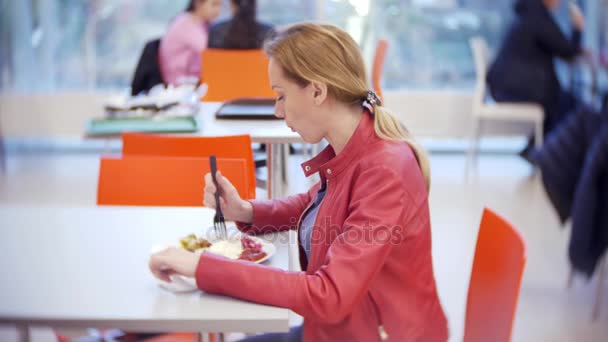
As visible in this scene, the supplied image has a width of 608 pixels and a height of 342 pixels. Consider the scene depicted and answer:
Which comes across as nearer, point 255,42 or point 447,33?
point 255,42

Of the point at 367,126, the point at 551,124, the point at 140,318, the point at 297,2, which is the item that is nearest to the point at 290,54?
the point at 367,126

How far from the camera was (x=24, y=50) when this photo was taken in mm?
5426

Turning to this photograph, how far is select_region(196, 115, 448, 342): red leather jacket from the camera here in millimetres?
1228

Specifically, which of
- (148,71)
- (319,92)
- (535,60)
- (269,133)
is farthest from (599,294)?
(148,71)

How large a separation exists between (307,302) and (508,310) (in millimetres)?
338

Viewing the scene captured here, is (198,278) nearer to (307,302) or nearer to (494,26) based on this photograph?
(307,302)

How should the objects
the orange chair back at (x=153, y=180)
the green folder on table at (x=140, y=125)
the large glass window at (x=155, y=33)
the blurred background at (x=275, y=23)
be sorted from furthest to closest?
1. the large glass window at (x=155, y=33)
2. the blurred background at (x=275, y=23)
3. the green folder on table at (x=140, y=125)
4. the orange chair back at (x=153, y=180)

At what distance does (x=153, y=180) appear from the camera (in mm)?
1955

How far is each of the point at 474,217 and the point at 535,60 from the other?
4.71ft

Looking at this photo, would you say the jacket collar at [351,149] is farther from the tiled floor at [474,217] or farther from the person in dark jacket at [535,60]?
the person in dark jacket at [535,60]

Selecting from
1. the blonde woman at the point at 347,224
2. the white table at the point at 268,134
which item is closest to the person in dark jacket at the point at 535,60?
the white table at the point at 268,134

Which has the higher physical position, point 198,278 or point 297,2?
point 297,2

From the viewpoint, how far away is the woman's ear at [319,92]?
1354mm

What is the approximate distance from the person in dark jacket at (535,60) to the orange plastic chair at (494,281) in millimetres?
3488
